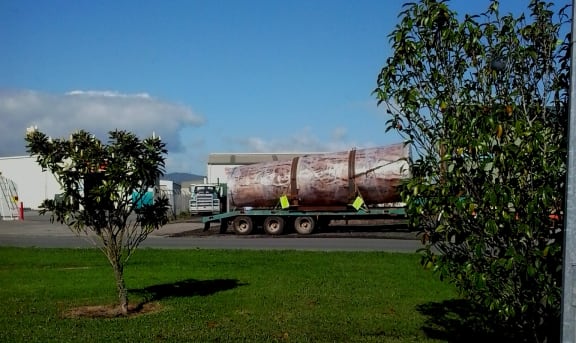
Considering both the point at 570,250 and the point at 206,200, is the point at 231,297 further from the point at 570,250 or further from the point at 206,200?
the point at 206,200

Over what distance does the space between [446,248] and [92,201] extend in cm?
578

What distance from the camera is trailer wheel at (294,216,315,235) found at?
28891 mm

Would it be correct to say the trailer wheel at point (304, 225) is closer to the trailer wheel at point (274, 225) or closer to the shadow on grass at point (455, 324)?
the trailer wheel at point (274, 225)

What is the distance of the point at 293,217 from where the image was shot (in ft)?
96.3

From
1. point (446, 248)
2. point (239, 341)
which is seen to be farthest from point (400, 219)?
point (446, 248)

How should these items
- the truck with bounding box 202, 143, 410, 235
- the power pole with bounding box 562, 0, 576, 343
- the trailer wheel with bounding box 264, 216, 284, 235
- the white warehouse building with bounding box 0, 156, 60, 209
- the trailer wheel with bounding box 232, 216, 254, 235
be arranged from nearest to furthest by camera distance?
the power pole with bounding box 562, 0, 576, 343, the truck with bounding box 202, 143, 410, 235, the trailer wheel with bounding box 264, 216, 284, 235, the trailer wheel with bounding box 232, 216, 254, 235, the white warehouse building with bounding box 0, 156, 60, 209

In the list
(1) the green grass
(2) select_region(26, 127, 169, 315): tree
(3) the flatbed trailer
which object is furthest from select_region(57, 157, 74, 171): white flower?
(3) the flatbed trailer

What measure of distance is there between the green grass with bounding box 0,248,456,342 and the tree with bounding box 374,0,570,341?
102 inches

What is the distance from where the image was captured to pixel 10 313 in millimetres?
9805

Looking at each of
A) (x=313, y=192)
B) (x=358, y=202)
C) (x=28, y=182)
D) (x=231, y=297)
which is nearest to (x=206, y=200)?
(x=313, y=192)

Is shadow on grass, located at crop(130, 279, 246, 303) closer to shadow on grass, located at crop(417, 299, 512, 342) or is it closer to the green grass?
the green grass

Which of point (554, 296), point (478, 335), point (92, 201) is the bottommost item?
point (478, 335)

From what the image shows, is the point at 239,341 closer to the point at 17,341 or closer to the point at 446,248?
the point at 17,341

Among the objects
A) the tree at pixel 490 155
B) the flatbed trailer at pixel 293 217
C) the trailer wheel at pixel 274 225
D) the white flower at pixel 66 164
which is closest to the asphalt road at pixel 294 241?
the flatbed trailer at pixel 293 217
